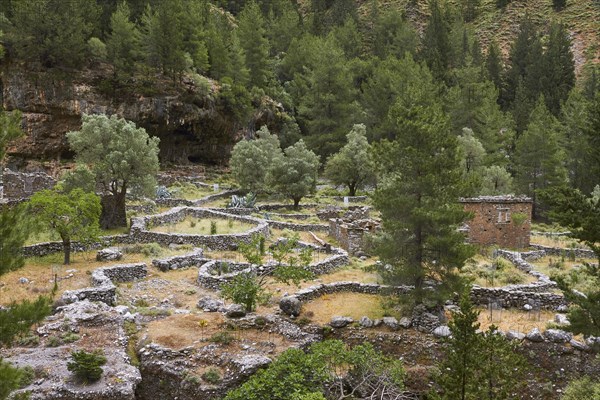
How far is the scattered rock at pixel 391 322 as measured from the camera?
18.1 metres

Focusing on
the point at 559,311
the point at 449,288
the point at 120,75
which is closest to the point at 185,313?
the point at 449,288

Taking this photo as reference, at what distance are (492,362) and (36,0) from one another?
156 ft

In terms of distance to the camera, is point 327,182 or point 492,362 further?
point 327,182

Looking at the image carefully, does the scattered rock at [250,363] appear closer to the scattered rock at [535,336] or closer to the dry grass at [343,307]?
the dry grass at [343,307]

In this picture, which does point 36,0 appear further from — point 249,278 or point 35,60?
point 249,278

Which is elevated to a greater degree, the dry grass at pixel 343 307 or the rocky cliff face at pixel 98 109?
the rocky cliff face at pixel 98 109

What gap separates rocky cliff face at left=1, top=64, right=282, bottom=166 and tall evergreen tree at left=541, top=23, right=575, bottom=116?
140 ft

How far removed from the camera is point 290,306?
19078 millimetres

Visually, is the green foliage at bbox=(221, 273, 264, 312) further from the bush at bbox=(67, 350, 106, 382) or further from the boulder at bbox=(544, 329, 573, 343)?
the boulder at bbox=(544, 329, 573, 343)

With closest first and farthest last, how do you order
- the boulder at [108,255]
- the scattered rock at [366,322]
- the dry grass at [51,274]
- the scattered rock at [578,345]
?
1. the scattered rock at [578,345]
2. the scattered rock at [366,322]
3. the dry grass at [51,274]
4. the boulder at [108,255]

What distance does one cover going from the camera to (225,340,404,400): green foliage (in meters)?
13.7

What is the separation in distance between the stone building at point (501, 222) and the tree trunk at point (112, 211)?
68.0 feet

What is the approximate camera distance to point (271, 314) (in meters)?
19.0

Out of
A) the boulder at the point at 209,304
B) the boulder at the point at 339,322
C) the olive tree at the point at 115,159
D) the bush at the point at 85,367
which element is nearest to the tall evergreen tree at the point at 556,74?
the olive tree at the point at 115,159
